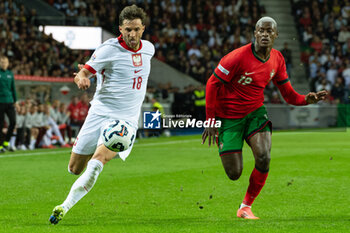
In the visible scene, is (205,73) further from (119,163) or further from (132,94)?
(132,94)

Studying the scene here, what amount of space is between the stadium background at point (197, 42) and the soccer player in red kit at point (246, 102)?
15314 millimetres

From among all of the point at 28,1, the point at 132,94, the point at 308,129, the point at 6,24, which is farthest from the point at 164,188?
the point at 28,1

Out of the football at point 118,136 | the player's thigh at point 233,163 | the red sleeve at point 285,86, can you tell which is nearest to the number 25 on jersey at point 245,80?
the red sleeve at point 285,86

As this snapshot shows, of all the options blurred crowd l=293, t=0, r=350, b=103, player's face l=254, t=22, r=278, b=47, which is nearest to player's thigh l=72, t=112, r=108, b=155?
player's face l=254, t=22, r=278, b=47

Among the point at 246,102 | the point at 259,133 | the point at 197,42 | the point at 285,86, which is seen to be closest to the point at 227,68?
the point at 246,102

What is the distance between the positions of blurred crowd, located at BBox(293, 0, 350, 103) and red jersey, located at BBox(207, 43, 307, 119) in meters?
21.2

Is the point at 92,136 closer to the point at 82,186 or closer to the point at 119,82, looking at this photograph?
the point at 119,82

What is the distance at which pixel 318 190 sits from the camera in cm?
992

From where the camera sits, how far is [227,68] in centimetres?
766

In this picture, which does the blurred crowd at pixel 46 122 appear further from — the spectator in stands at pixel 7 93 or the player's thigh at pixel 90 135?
the player's thigh at pixel 90 135

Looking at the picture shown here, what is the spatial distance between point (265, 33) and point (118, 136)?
6.73 ft

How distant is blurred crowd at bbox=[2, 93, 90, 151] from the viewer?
61.3ft

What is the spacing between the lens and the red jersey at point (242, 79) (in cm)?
770

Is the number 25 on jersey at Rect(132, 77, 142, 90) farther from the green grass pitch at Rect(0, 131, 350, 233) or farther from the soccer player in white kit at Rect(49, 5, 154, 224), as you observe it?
the green grass pitch at Rect(0, 131, 350, 233)
